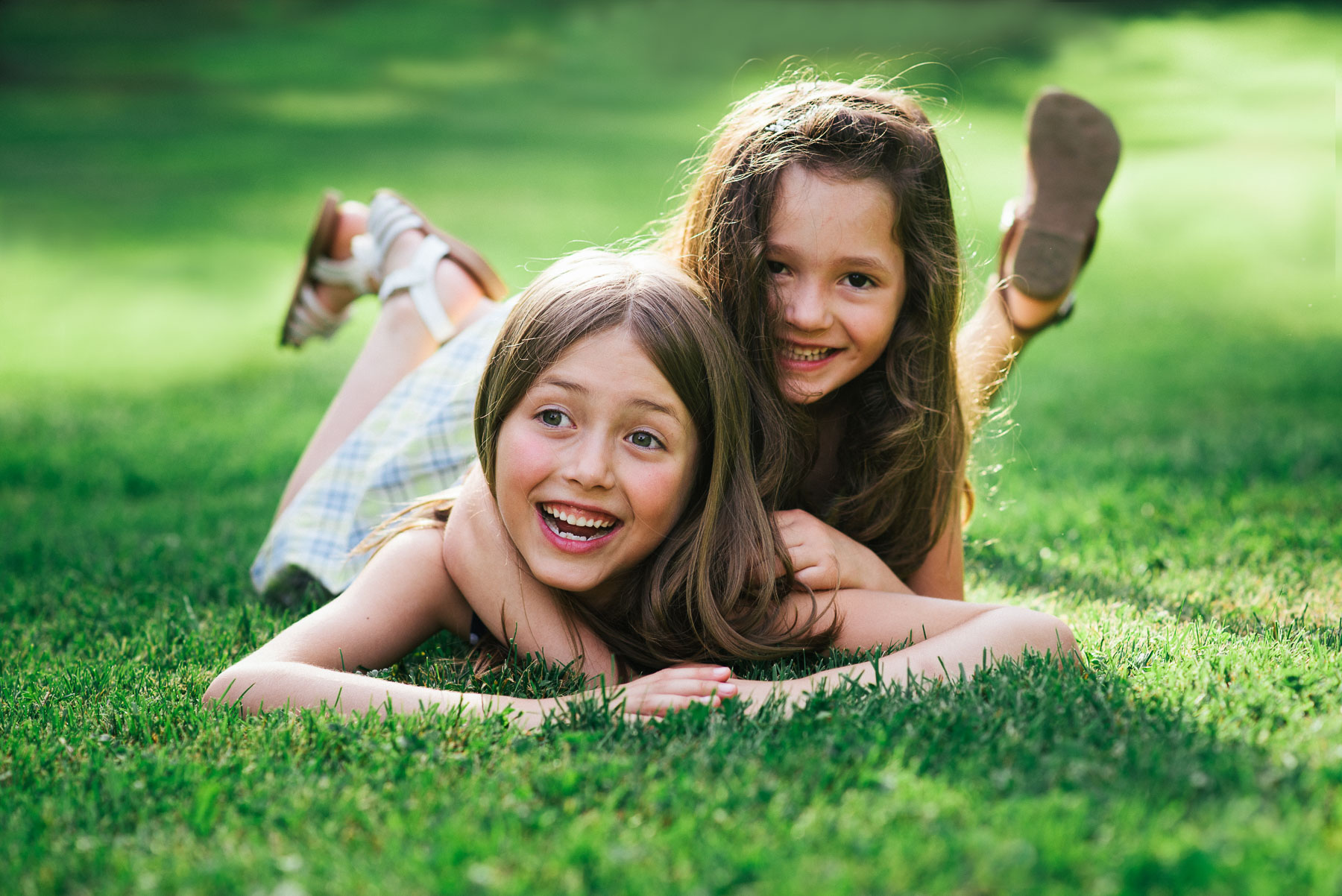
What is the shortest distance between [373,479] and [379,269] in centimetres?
114

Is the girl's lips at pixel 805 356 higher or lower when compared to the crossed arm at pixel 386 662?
higher

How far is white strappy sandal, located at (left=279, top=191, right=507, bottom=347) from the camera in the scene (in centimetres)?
434

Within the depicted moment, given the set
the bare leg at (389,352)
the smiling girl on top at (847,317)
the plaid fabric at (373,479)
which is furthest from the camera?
the bare leg at (389,352)

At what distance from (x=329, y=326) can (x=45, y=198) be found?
11849 mm

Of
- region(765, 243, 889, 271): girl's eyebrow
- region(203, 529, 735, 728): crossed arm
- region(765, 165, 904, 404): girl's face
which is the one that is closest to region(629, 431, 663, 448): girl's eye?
region(203, 529, 735, 728): crossed arm

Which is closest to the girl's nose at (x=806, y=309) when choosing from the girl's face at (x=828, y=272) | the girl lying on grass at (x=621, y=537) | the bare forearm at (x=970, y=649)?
the girl's face at (x=828, y=272)

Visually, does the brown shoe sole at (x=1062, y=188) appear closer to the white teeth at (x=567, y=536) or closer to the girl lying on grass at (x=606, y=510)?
the girl lying on grass at (x=606, y=510)

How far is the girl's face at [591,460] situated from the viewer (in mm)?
2789

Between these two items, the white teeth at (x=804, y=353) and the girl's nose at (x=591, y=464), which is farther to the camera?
the white teeth at (x=804, y=353)

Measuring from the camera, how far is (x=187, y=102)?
2280 centimetres

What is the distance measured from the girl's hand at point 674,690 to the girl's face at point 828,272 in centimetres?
100

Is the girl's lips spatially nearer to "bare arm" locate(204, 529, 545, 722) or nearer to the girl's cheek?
the girl's cheek

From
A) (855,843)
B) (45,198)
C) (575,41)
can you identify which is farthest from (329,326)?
(575,41)

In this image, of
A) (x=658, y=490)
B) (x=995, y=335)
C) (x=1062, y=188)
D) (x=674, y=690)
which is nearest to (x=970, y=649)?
(x=674, y=690)
